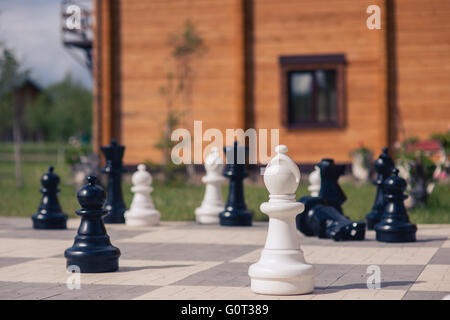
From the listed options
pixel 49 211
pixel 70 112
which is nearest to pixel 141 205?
pixel 49 211

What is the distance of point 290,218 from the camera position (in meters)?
5.56

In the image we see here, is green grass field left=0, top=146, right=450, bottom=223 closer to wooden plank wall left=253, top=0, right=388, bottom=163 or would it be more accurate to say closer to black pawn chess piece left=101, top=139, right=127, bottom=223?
black pawn chess piece left=101, top=139, right=127, bottom=223

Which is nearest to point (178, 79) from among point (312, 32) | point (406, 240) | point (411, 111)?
point (312, 32)

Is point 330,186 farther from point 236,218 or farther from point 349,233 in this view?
point 236,218

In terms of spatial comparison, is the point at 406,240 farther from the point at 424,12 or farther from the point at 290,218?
the point at 424,12

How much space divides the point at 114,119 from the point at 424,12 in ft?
26.1

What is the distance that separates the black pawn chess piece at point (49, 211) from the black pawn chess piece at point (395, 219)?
14.0 feet

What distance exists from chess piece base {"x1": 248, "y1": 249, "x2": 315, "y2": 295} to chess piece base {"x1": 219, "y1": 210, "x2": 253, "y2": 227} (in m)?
5.05

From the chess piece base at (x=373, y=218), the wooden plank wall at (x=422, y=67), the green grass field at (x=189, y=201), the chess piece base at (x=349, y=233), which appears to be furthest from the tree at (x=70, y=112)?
the chess piece base at (x=349, y=233)

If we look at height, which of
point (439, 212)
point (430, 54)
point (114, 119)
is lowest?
point (439, 212)

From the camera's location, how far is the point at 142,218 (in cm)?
1059

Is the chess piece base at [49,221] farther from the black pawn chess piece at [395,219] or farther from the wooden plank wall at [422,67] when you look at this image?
the wooden plank wall at [422,67]
